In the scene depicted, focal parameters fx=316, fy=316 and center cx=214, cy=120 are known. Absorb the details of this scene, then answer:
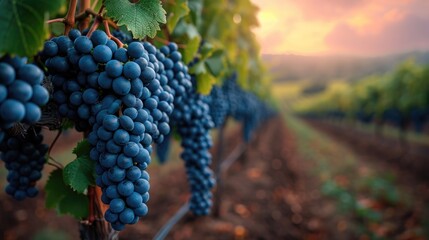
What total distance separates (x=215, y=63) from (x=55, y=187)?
1436 millimetres

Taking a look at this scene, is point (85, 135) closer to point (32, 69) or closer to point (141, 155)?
point (141, 155)

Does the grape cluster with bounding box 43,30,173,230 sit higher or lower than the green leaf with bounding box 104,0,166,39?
lower

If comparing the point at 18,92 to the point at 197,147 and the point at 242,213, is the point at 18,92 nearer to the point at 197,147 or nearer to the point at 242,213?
the point at 197,147

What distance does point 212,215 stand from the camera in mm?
5289

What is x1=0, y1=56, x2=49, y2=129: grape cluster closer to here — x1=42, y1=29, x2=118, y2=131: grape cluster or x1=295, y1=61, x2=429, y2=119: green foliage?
x1=42, y1=29, x2=118, y2=131: grape cluster

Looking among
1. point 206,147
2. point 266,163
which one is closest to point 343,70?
point 266,163

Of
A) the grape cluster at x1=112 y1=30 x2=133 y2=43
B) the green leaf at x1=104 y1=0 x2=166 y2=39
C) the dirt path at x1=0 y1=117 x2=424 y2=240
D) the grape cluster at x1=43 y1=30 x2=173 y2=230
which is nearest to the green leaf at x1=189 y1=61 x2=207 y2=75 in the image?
the grape cluster at x1=112 y1=30 x2=133 y2=43

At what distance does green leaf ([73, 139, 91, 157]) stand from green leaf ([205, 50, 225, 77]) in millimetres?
1260

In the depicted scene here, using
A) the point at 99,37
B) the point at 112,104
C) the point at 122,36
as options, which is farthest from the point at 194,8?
the point at 112,104

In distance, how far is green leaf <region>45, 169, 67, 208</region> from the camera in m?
1.80

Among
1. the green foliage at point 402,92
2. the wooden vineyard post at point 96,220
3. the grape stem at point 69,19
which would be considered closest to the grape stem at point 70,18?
the grape stem at point 69,19

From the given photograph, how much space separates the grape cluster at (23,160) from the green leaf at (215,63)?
1290 mm

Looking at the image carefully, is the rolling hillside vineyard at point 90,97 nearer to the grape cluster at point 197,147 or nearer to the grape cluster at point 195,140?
the grape cluster at point 195,140

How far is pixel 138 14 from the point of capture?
144 centimetres
